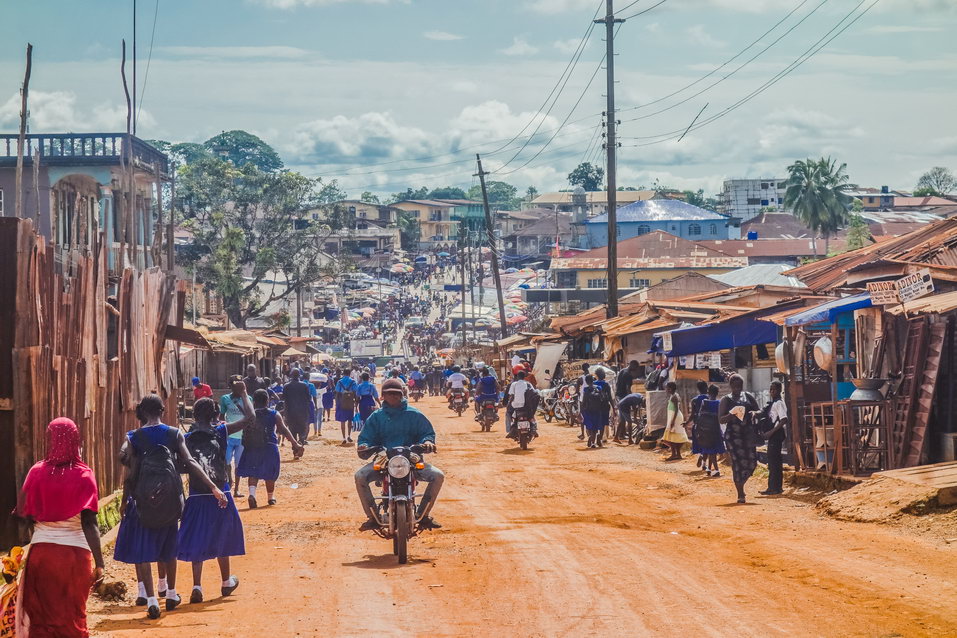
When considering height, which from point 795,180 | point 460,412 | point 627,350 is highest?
point 795,180

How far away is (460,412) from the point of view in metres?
40.7

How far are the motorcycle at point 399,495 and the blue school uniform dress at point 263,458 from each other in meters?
4.87

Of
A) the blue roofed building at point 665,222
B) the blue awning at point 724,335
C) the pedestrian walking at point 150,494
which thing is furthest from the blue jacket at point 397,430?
the blue roofed building at point 665,222

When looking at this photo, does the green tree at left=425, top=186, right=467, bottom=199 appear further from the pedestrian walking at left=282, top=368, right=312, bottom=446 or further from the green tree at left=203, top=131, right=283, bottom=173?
the pedestrian walking at left=282, top=368, right=312, bottom=446

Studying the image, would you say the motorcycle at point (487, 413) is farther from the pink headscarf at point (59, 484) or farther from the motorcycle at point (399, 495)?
the pink headscarf at point (59, 484)

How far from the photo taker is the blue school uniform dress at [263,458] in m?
16.5

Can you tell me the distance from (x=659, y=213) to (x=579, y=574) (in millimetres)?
96942

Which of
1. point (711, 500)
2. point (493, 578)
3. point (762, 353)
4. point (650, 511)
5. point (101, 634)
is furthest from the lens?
point (762, 353)

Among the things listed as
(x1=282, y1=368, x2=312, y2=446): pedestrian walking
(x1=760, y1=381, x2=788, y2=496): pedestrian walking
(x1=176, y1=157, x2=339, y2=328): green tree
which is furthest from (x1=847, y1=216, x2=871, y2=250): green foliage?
(x1=760, y1=381, x2=788, y2=496): pedestrian walking

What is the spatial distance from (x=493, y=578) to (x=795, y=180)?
86854mm

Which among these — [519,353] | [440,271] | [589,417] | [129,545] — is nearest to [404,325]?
[440,271]

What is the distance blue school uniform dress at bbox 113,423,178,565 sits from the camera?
362 inches

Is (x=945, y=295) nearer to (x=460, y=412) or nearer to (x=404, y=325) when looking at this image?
(x=460, y=412)

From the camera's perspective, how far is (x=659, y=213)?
4151 inches
